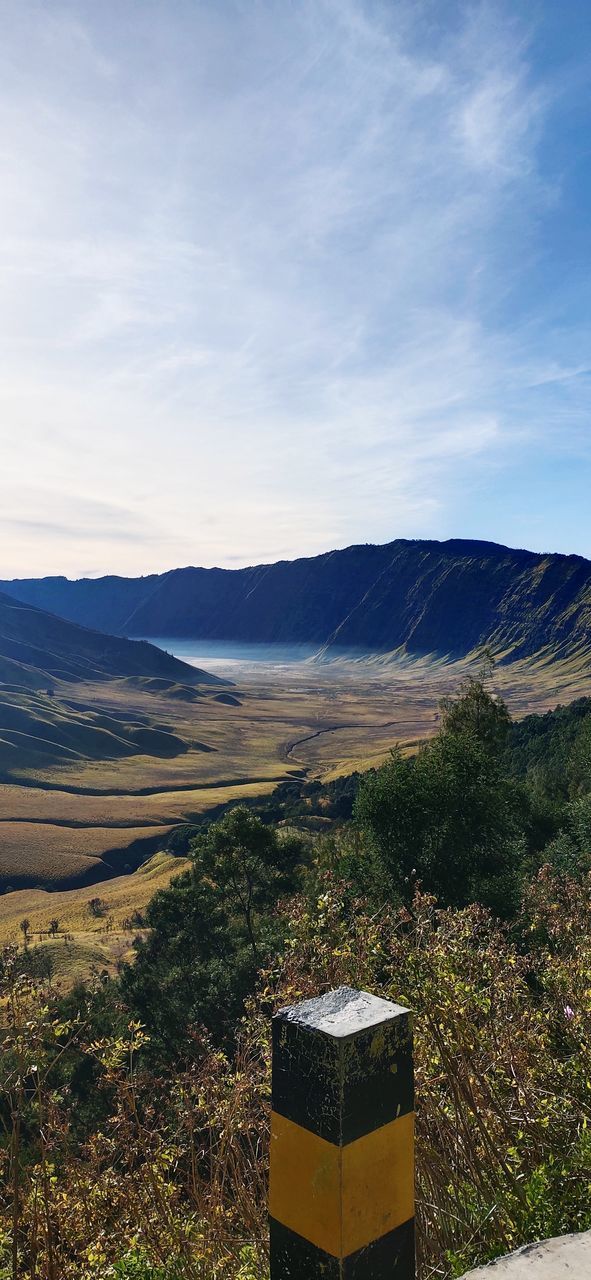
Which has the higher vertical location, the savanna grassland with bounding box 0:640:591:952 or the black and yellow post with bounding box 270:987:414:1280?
the black and yellow post with bounding box 270:987:414:1280

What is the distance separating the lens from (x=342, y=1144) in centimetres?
242

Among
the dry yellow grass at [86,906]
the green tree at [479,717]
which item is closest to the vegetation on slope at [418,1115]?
the green tree at [479,717]

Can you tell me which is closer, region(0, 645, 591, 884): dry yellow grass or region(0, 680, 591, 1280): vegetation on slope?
region(0, 680, 591, 1280): vegetation on slope

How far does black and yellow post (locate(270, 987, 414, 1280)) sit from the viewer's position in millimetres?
2473

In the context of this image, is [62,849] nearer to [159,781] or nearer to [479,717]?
[159,781]

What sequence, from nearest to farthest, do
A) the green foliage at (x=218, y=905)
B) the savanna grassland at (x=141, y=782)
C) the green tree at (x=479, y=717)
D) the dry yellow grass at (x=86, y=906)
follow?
1. the green foliage at (x=218, y=905)
2. the green tree at (x=479, y=717)
3. the dry yellow grass at (x=86, y=906)
4. the savanna grassland at (x=141, y=782)

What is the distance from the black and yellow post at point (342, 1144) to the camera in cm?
247

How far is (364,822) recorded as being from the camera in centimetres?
2397

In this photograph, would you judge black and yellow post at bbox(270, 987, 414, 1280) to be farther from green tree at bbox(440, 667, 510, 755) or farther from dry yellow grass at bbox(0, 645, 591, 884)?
dry yellow grass at bbox(0, 645, 591, 884)

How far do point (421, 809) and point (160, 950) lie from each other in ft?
38.5

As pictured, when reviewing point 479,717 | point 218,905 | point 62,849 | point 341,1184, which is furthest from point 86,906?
point 341,1184

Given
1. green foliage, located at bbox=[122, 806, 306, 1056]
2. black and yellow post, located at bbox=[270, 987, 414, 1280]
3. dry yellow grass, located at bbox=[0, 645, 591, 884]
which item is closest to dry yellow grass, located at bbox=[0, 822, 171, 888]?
dry yellow grass, located at bbox=[0, 645, 591, 884]

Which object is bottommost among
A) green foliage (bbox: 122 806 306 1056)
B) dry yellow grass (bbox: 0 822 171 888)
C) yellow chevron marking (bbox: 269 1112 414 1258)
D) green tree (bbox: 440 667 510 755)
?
dry yellow grass (bbox: 0 822 171 888)

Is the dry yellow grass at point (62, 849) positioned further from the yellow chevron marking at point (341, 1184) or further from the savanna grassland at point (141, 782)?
the yellow chevron marking at point (341, 1184)
